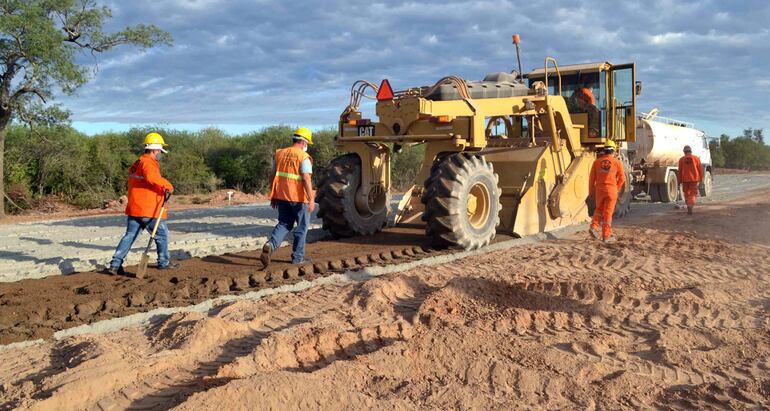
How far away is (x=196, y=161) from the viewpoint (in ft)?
83.5

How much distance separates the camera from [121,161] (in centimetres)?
2336

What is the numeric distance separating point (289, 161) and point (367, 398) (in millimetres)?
4669

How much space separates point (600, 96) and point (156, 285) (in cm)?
913

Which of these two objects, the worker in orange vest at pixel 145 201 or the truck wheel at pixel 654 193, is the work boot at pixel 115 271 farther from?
the truck wheel at pixel 654 193

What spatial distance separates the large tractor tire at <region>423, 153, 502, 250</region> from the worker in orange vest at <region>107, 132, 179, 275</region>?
3.40 metres

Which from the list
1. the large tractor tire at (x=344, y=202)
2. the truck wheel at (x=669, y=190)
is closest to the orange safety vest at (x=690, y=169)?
the truck wheel at (x=669, y=190)

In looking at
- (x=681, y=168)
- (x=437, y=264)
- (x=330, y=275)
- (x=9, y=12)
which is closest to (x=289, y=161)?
(x=330, y=275)

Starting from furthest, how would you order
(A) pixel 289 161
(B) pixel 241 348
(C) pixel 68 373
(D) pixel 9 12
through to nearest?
(D) pixel 9 12 < (A) pixel 289 161 < (B) pixel 241 348 < (C) pixel 68 373

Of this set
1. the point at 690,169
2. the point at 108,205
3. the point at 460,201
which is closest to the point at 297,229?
the point at 460,201

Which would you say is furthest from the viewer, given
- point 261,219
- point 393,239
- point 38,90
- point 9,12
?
point 38,90

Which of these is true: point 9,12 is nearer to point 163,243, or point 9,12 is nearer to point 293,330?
point 163,243

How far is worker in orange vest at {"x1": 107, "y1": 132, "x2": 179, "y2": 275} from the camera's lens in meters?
6.98

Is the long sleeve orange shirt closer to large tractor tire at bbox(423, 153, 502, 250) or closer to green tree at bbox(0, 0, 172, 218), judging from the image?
large tractor tire at bbox(423, 153, 502, 250)

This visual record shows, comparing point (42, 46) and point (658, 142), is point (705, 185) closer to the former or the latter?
point (658, 142)
